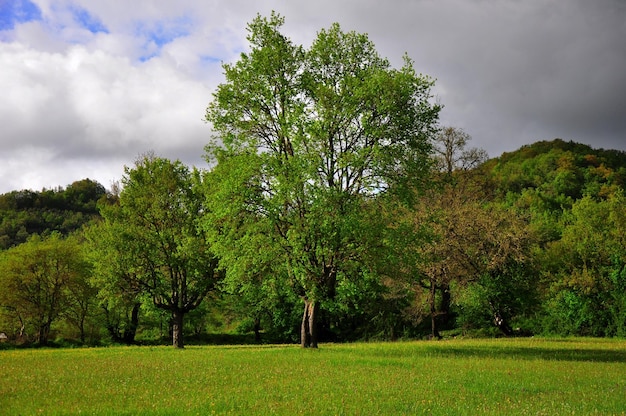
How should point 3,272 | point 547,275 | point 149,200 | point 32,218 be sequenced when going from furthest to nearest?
1. point 32,218
2. point 3,272
3. point 547,275
4. point 149,200

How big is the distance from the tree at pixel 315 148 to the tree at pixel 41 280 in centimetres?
2682

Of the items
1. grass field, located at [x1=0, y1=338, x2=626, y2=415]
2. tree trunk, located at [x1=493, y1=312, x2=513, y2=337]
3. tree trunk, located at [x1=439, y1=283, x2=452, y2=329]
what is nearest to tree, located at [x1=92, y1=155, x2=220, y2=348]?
grass field, located at [x1=0, y1=338, x2=626, y2=415]

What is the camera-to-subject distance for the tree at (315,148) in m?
27.9

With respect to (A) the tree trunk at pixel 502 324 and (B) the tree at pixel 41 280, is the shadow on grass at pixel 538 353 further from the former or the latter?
(B) the tree at pixel 41 280

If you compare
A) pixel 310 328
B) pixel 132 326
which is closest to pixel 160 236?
pixel 310 328

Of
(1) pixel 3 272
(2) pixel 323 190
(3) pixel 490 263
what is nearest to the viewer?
(2) pixel 323 190

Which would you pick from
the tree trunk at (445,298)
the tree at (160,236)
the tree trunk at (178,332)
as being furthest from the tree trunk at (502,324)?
the tree trunk at (178,332)

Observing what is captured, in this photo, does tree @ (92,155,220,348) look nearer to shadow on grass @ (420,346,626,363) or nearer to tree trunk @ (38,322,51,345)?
tree trunk @ (38,322,51,345)

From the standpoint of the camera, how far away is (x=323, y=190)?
27.3 metres

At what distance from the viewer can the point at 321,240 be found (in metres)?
28.4

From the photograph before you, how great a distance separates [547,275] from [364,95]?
2783cm

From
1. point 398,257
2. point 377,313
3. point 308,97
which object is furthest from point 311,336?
point 377,313

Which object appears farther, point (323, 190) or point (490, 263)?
point (490, 263)

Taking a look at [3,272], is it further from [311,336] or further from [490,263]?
[490,263]
